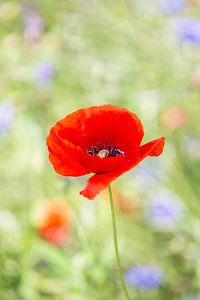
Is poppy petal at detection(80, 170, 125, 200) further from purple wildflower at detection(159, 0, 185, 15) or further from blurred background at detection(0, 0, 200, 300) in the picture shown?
purple wildflower at detection(159, 0, 185, 15)

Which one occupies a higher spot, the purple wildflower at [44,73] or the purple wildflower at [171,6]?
the purple wildflower at [171,6]

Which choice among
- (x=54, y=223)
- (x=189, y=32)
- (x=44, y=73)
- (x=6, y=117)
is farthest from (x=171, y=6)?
(x=54, y=223)

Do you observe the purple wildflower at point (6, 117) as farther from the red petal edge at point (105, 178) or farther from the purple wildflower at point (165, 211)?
the red petal edge at point (105, 178)

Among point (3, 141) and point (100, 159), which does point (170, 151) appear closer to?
point (3, 141)

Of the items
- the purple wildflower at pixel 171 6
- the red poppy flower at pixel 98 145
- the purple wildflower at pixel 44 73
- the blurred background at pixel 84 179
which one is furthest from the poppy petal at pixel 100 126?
the purple wildflower at pixel 171 6

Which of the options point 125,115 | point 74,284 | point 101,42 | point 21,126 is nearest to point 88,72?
point 101,42

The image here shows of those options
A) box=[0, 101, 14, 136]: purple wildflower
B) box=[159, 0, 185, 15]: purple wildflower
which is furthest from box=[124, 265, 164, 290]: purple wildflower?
box=[159, 0, 185, 15]: purple wildflower
